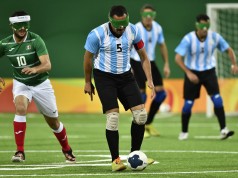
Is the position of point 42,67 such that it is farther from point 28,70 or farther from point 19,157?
point 19,157

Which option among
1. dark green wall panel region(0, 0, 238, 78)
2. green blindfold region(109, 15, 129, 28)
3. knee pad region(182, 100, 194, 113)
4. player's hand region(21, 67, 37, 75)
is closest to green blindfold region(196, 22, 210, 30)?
knee pad region(182, 100, 194, 113)

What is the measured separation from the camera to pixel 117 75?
32.1 ft

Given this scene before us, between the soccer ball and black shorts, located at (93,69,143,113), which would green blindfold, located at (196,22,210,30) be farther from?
the soccer ball

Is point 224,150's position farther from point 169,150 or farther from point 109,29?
point 109,29

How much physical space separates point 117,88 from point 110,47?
0.56 meters

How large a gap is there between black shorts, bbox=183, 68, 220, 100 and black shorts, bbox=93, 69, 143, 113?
4913 mm

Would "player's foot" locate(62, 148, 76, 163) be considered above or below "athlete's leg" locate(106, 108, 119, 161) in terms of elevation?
below

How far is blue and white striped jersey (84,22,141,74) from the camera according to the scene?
962cm

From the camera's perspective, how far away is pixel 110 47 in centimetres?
968

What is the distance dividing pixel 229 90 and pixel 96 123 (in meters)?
4.82

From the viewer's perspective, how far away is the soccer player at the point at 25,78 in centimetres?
1051

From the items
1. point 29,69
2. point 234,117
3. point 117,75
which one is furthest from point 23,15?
point 234,117

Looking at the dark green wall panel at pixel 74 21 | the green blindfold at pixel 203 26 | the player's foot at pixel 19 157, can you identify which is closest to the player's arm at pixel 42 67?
the player's foot at pixel 19 157

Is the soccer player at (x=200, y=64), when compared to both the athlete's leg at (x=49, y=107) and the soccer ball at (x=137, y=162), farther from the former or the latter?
the soccer ball at (x=137, y=162)
